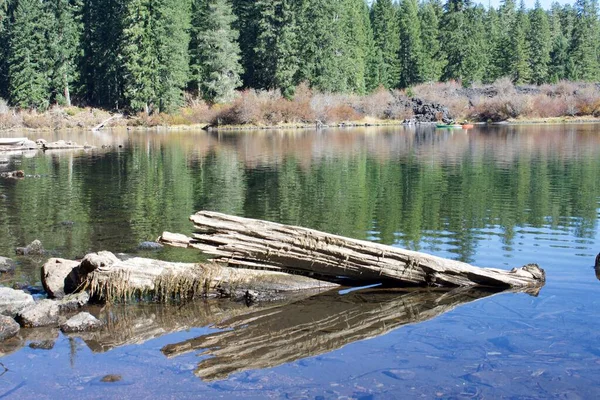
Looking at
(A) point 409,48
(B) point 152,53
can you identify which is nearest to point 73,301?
(B) point 152,53

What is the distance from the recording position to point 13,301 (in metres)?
12.4

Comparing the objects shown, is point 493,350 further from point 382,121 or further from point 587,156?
point 382,121

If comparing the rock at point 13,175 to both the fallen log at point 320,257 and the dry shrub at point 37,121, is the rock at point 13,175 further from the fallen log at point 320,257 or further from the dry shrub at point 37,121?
the dry shrub at point 37,121

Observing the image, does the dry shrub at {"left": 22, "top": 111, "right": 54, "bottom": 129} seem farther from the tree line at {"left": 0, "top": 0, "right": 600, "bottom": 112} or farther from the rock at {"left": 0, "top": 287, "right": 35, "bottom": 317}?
the rock at {"left": 0, "top": 287, "right": 35, "bottom": 317}

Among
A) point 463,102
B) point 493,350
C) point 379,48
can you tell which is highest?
point 379,48

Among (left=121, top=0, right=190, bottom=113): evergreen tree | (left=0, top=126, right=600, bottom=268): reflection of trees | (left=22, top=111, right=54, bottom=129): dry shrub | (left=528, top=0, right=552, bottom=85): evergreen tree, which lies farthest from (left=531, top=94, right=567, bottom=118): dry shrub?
(left=22, top=111, right=54, bottom=129): dry shrub

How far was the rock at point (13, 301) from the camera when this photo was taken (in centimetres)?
1220

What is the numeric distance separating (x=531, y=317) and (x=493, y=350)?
72.6 inches

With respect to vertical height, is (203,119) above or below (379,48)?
below

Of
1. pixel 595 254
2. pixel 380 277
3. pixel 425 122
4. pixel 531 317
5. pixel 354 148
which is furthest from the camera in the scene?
pixel 425 122

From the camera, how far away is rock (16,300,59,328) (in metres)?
11.9

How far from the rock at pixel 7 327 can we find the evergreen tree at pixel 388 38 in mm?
116276

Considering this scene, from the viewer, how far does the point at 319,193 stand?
28812mm

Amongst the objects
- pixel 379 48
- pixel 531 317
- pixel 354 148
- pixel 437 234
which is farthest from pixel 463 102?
pixel 531 317
